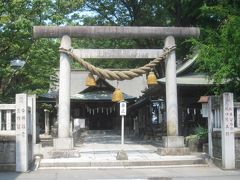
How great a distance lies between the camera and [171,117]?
19.0 meters

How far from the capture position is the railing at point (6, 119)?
15.2m

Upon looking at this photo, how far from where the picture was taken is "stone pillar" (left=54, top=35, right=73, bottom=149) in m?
18.2

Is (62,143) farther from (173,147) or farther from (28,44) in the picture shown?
(28,44)

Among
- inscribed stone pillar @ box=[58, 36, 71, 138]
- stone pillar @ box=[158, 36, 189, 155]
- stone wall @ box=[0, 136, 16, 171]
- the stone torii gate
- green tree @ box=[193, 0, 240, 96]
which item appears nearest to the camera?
stone wall @ box=[0, 136, 16, 171]

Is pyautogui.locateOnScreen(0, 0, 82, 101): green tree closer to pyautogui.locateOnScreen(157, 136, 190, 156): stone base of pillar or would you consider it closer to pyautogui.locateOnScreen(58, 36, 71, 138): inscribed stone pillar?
pyautogui.locateOnScreen(58, 36, 71, 138): inscribed stone pillar

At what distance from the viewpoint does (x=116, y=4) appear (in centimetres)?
3591

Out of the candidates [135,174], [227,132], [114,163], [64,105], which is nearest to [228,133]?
[227,132]

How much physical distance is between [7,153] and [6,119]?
115 cm

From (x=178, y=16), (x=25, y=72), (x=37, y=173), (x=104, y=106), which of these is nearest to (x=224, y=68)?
(x=37, y=173)

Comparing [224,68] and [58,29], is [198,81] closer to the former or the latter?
[224,68]

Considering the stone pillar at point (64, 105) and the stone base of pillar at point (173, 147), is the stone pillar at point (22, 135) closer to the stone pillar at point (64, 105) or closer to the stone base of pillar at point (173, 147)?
the stone pillar at point (64, 105)

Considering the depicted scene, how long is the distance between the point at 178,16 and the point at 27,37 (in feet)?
43.3

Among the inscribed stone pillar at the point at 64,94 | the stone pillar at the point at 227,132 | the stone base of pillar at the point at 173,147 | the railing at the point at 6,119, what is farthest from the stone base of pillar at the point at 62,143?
the stone pillar at the point at 227,132

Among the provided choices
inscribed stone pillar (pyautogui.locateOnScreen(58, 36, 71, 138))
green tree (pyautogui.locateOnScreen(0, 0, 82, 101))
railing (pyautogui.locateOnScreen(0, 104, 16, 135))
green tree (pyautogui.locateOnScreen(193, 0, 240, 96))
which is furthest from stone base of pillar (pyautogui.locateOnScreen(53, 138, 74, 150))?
green tree (pyautogui.locateOnScreen(0, 0, 82, 101))
